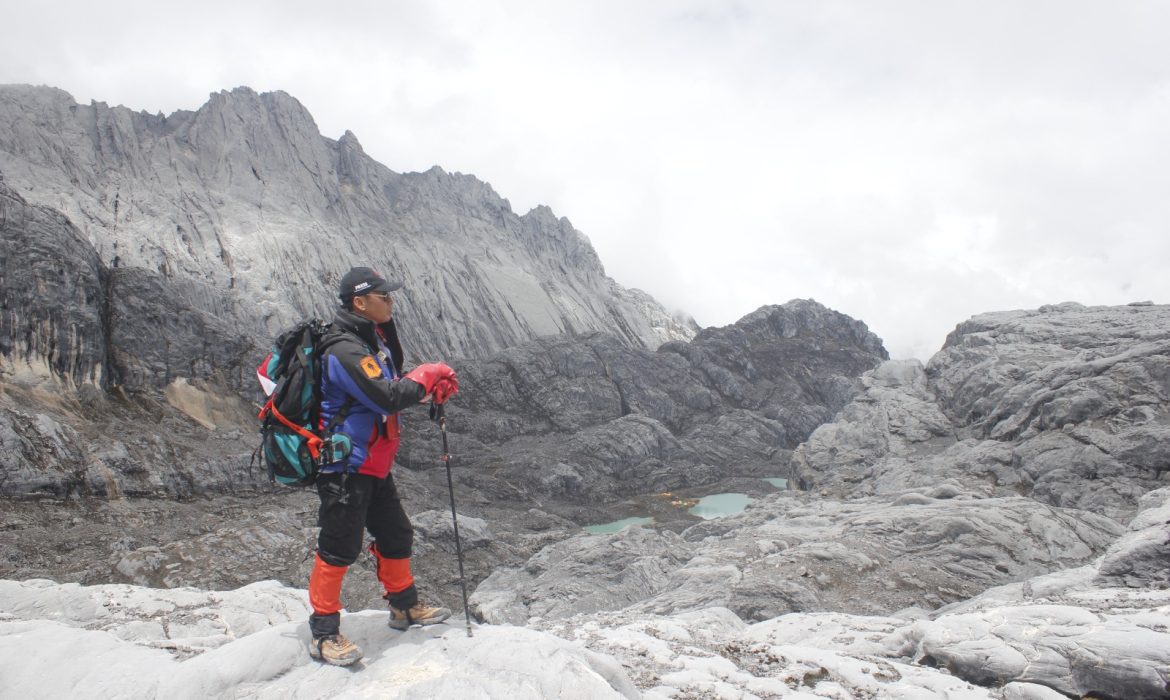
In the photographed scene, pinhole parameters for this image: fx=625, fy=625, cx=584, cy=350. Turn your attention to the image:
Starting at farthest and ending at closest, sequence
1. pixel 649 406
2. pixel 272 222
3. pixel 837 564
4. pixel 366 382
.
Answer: pixel 649 406 → pixel 272 222 → pixel 837 564 → pixel 366 382

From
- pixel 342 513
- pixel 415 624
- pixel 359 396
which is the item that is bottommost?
pixel 415 624

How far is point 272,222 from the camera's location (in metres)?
71.5

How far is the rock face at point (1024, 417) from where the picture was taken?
998 inches

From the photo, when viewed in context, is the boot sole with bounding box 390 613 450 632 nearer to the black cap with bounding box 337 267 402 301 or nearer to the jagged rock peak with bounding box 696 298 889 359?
the black cap with bounding box 337 267 402 301

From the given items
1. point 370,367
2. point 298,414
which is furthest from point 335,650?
point 370,367

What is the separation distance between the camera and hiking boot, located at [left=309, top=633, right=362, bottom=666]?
446 cm

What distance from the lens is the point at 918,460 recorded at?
3434 cm

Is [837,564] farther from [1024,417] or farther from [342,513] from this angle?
[1024,417]

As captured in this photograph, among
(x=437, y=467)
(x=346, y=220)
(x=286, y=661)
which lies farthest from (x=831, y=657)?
(x=346, y=220)

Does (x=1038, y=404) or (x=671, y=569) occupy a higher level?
(x=1038, y=404)

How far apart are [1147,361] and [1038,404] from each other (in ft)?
15.5

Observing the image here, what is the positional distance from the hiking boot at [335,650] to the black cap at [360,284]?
2.63m

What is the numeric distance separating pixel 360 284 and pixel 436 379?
107cm

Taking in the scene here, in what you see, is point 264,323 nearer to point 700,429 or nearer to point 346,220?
point 346,220
